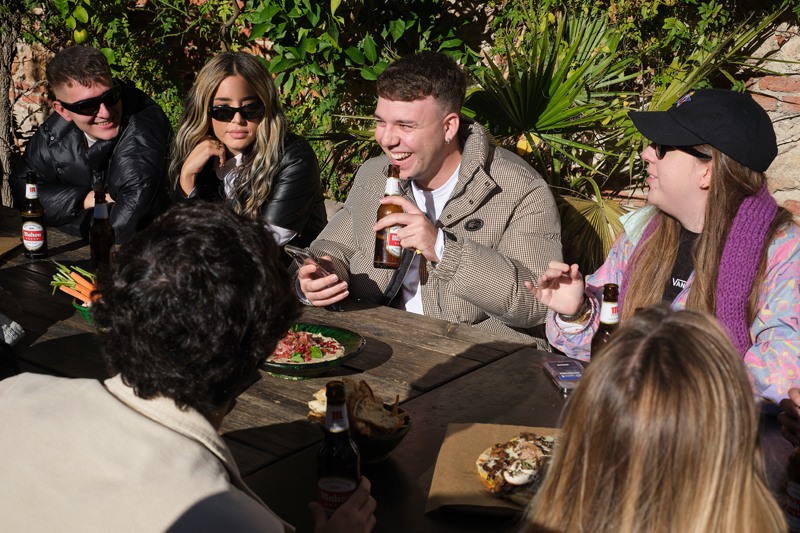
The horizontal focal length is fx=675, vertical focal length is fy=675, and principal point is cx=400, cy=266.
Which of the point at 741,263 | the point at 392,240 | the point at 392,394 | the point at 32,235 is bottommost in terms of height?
the point at 32,235

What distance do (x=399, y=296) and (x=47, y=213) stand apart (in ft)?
6.45

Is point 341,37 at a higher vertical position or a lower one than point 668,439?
higher

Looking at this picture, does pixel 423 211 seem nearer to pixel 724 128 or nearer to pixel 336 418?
pixel 724 128

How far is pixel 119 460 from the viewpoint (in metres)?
0.98

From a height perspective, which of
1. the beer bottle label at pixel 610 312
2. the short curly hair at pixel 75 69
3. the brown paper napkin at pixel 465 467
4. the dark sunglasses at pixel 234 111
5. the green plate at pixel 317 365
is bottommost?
the green plate at pixel 317 365

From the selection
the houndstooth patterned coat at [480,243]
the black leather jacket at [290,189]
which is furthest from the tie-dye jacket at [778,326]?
the black leather jacket at [290,189]

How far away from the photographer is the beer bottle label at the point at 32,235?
2.91 metres

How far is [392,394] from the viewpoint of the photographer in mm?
1836

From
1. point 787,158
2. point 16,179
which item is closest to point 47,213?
point 16,179

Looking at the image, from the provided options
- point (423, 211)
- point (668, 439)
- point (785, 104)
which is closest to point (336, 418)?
point (668, 439)

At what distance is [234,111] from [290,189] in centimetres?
47

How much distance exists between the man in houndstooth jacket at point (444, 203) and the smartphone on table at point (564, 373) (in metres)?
0.54

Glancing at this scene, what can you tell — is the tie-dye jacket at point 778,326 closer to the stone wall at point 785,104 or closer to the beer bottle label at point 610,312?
the beer bottle label at point 610,312

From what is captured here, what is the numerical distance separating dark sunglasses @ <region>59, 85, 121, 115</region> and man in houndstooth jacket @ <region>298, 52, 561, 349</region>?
1.52 metres
